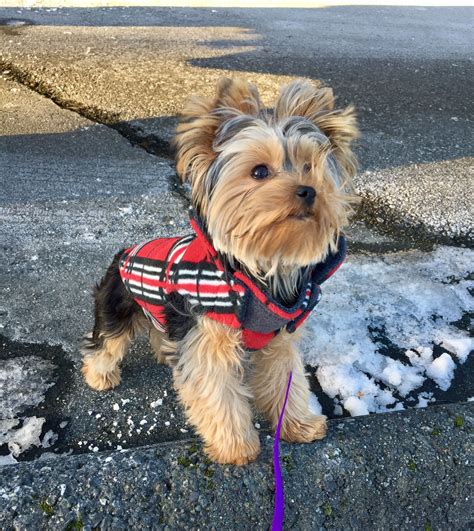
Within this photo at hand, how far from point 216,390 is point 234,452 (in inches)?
10.5

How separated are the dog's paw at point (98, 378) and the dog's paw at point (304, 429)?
859 millimetres

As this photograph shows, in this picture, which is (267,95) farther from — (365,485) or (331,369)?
(365,485)

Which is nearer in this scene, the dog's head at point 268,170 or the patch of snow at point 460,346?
the dog's head at point 268,170

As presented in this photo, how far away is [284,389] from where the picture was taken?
2586mm

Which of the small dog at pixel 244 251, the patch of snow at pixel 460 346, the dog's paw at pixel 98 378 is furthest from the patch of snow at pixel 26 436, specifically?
the patch of snow at pixel 460 346

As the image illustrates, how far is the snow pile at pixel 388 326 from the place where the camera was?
290 cm

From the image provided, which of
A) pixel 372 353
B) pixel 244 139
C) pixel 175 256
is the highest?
pixel 244 139

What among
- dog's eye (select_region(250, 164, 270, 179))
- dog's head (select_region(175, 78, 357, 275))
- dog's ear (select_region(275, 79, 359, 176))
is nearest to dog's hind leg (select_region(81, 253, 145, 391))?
dog's head (select_region(175, 78, 357, 275))

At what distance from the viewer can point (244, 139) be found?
203 cm

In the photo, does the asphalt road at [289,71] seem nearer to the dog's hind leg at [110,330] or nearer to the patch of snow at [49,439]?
the dog's hind leg at [110,330]

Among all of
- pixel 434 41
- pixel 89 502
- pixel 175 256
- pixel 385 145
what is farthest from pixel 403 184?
pixel 434 41

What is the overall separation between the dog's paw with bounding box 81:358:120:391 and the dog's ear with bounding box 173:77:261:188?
3.66 ft

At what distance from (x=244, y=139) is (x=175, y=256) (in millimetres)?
585

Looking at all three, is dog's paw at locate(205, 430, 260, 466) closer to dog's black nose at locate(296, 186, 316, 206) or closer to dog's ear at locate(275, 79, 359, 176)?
dog's black nose at locate(296, 186, 316, 206)
